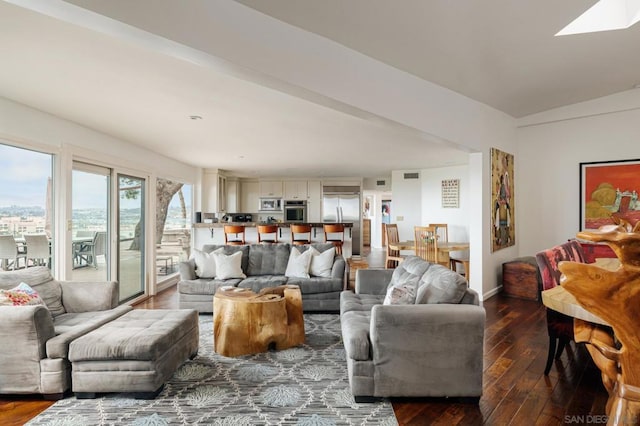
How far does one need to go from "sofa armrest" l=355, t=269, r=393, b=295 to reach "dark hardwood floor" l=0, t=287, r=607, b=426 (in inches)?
43.8

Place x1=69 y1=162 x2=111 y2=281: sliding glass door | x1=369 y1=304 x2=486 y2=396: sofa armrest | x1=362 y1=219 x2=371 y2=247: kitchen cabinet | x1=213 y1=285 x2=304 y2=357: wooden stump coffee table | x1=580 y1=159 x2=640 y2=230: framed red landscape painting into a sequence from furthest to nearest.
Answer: x1=362 y1=219 x2=371 y2=247: kitchen cabinet, x1=580 y1=159 x2=640 y2=230: framed red landscape painting, x1=69 y1=162 x2=111 y2=281: sliding glass door, x1=213 y1=285 x2=304 y2=357: wooden stump coffee table, x1=369 y1=304 x2=486 y2=396: sofa armrest

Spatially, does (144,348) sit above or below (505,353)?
above

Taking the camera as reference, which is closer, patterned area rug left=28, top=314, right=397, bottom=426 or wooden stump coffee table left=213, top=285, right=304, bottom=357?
patterned area rug left=28, top=314, right=397, bottom=426

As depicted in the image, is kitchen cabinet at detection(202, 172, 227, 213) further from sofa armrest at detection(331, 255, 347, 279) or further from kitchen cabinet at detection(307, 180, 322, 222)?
sofa armrest at detection(331, 255, 347, 279)

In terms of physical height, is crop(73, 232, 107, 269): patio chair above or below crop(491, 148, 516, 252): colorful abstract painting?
below

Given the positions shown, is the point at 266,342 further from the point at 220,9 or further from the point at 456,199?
the point at 456,199

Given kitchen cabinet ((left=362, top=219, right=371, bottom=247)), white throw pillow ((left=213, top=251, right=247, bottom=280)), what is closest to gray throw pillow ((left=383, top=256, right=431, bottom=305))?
white throw pillow ((left=213, top=251, right=247, bottom=280))

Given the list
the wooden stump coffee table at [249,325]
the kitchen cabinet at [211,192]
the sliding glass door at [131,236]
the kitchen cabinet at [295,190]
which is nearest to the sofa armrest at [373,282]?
the wooden stump coffee table at [249,325]

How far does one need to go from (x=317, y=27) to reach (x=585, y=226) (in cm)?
496

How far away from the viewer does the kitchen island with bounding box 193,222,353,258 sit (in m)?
6.17

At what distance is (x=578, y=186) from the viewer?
16.7 feet

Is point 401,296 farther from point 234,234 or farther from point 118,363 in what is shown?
point 234,234

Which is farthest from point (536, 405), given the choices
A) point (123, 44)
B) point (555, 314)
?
point (123, 44)

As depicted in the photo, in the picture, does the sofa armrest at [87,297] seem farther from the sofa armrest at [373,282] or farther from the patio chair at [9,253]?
the sofa armrest at [373,282]
